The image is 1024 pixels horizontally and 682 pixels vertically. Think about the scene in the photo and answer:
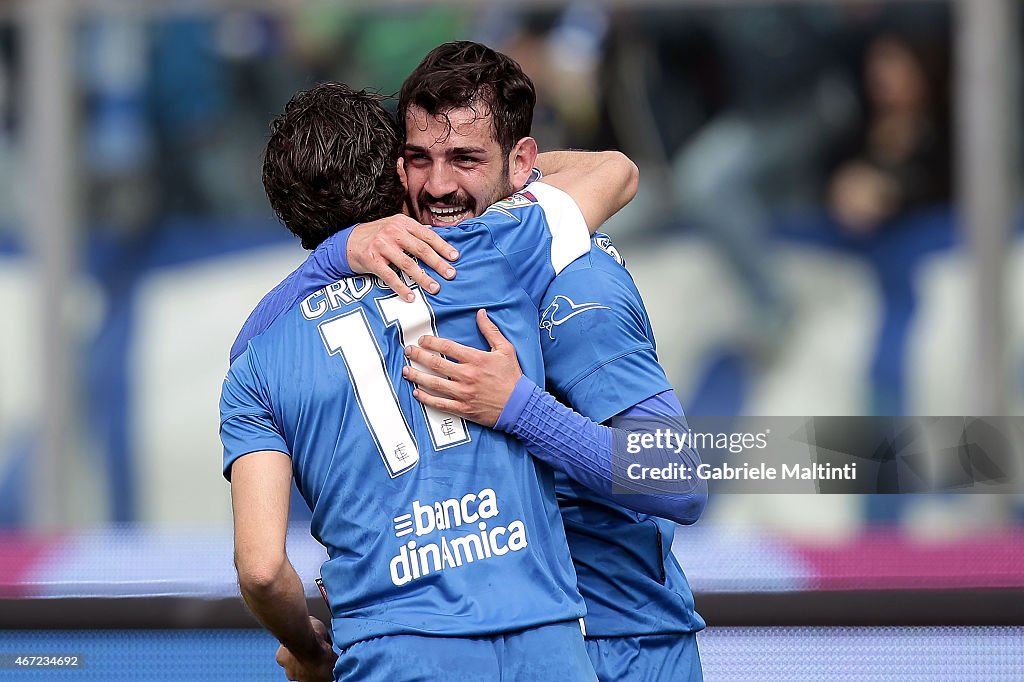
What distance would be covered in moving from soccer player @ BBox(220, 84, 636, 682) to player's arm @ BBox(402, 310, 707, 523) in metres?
0.03

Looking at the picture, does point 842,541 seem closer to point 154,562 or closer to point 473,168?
point 473,168

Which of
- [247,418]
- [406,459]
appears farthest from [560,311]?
[247,418]

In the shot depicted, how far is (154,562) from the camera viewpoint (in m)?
2.69

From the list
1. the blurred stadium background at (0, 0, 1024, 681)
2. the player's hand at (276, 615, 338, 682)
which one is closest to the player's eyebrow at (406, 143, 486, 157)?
the player's hand at (276, 615, 338, 682)

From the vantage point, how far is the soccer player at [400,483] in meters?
1.71

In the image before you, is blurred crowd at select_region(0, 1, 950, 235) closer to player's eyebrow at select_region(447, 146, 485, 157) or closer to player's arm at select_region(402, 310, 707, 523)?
player's eyebrow at select_region(447, 146, 485, 157)

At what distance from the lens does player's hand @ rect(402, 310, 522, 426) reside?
174 cm

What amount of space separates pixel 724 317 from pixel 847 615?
2503mm

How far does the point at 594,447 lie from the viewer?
1.79 meters

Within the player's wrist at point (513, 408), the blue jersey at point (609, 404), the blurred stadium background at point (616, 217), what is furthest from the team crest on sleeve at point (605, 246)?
the blurred stadium background at point (616, 217)

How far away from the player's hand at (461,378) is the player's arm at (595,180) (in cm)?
35

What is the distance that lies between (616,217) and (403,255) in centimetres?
306

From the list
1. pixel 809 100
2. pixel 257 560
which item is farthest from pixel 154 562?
pixel 809 100

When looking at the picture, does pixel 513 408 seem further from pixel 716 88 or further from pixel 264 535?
pixel 716 88
